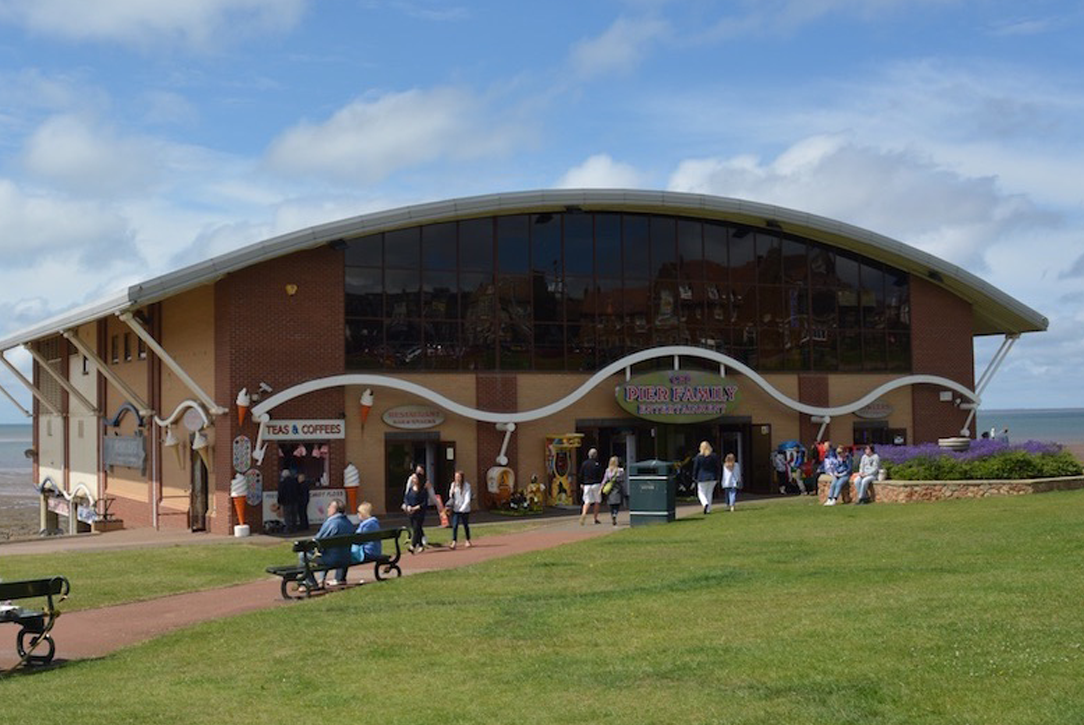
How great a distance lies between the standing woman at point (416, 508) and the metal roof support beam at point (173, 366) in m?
7.37

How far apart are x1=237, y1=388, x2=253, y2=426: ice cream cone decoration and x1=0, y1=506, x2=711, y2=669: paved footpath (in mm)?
2621

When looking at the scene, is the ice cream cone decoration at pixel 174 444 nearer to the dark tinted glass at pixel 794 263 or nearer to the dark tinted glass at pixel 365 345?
the dark tinted glass at pixel 365 345

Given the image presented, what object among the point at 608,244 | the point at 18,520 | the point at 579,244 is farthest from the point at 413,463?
the point at 18,520

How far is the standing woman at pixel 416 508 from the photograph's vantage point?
2186cm

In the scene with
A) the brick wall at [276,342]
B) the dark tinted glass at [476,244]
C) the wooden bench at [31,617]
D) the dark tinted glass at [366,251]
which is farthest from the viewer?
the dark tinted glass at [476,244]

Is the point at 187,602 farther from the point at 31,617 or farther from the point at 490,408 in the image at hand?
the point at 490,408

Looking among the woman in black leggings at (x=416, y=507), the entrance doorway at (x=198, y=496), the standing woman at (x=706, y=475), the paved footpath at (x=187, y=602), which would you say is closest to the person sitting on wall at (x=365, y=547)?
the paved footpath at (x=187, y=602)

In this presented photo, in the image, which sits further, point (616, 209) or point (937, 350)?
point (937, 350)

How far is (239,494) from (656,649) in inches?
708

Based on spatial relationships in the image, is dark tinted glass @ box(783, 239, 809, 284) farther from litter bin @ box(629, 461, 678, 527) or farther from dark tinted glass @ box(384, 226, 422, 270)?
litter bin @ box(629, 461, 678, 527)

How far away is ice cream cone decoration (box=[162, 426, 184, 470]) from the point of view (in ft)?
99.7

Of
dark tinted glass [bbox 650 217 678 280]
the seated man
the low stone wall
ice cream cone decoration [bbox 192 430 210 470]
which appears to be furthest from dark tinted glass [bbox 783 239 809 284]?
the seated man

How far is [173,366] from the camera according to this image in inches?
1056

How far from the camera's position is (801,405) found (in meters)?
34.6
